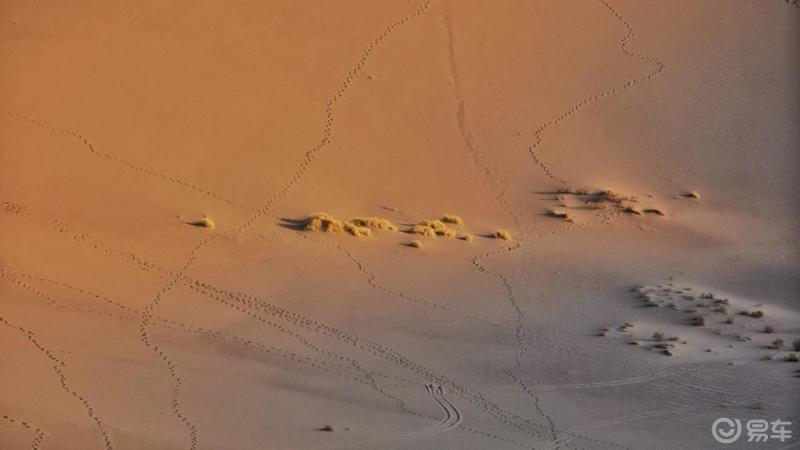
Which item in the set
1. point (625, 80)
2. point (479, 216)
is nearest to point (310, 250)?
point (479, 216)

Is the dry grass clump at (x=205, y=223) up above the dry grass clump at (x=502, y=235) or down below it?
below

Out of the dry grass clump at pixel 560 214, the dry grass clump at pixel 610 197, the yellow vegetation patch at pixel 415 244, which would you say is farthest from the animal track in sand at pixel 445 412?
the dry grass clump at pixel 610 197

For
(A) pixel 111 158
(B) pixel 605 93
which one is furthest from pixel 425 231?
(B) pixel 605 93

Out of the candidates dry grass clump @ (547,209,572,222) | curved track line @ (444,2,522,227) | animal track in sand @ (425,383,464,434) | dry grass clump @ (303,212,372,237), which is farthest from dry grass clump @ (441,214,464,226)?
animal track in sand @ (425,383,464,434)

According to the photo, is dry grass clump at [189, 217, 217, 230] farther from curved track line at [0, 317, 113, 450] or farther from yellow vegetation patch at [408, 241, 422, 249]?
curved track line at [0, 317, 113, 450]

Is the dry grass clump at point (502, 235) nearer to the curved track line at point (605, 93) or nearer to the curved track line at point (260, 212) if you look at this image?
the curved track line at point (605, 93)

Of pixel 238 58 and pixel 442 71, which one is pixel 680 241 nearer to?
pixel 442 71
